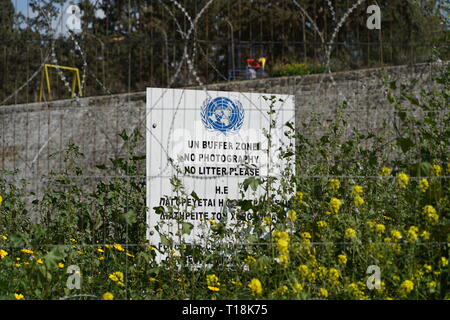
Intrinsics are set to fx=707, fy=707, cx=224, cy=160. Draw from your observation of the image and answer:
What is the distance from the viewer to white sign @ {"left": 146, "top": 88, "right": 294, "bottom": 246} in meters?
4.83

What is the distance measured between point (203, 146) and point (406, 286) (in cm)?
211

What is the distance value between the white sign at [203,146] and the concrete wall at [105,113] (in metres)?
2.63

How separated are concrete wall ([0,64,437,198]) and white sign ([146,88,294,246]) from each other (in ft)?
8.61

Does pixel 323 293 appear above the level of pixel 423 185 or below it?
below

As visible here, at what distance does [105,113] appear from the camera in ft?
28.2

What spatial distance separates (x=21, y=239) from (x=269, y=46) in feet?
32.2

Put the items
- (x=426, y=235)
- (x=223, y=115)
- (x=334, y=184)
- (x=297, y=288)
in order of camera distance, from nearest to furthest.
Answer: (x=297, y=288)
(x=426, y=235)
(x=334, y=184)
(x=223, y=115)

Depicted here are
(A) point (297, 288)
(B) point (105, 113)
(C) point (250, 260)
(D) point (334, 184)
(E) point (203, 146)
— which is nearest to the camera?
(A) point (297, 288)

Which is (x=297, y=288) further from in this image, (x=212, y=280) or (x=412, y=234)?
(x=412, y=234)

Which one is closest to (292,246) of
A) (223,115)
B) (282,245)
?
(282,245)

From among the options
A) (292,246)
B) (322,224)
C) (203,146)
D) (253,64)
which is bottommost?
(292,246)

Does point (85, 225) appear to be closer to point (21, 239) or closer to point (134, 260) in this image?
point (134, 260)

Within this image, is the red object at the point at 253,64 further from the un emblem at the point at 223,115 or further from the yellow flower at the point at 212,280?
the yellow flower at the point at 212,280
